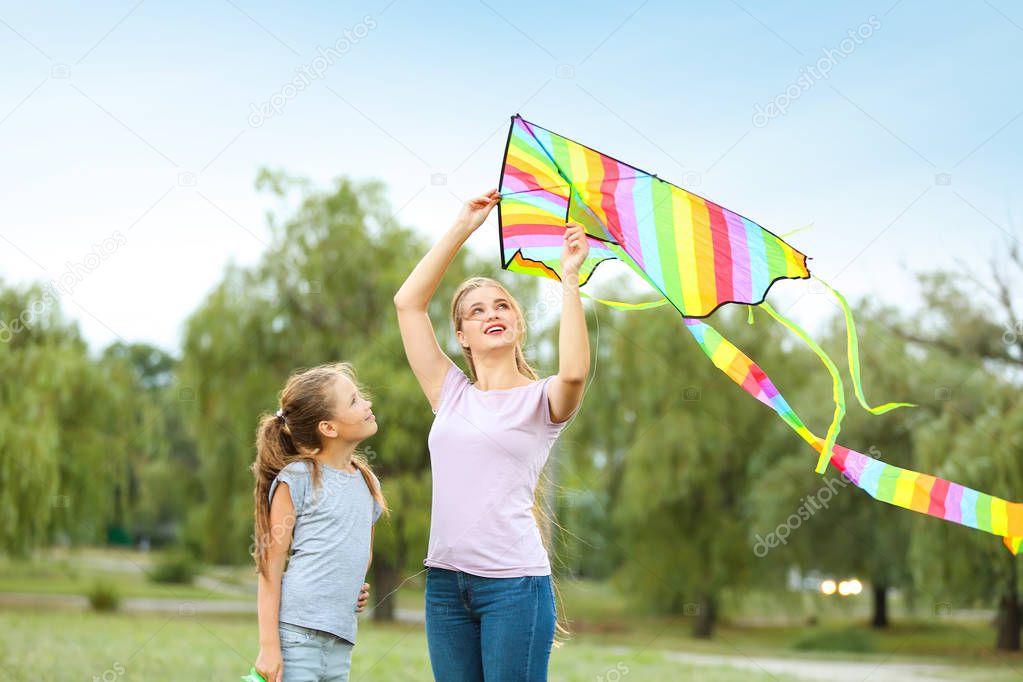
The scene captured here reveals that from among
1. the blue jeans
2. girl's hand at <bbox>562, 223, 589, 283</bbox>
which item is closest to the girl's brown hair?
the blue jeans

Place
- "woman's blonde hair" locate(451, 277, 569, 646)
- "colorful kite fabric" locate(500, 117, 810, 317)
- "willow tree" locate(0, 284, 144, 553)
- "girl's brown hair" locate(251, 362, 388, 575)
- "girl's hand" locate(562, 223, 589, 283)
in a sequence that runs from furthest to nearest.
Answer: "willow tree" locate(0, 284, 144, 553)
"colorful kite fabric" locate(500, 117, 810, 317)
"girl's brown hair" locate(251, 362, 388, 575)
"woman's blonde hair" locate(451, 277, 569, 646)
"girl's hand" locate(562, 223, 589, 283)

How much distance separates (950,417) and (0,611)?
13.0 metres

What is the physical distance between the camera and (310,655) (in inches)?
97.6

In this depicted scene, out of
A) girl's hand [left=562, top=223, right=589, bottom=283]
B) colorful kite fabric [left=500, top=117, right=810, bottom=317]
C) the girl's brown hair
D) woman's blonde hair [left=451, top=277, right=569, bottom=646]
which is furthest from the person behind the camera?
colorful kite fabric [left=500, top=117, right=810, bottom=317]

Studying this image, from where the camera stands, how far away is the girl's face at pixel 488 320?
2.53 metres

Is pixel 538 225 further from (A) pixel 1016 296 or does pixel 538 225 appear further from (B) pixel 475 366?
(A) pixel 1016 296

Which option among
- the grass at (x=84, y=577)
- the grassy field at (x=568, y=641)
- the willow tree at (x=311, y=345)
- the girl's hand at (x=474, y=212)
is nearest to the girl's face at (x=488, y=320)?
the girl's hand at (x=474, y=212)

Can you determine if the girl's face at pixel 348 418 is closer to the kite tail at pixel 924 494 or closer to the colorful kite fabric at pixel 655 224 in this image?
the colorful kite fabric at pixel 655 224

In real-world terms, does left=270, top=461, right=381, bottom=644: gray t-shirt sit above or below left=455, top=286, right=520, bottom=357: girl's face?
below

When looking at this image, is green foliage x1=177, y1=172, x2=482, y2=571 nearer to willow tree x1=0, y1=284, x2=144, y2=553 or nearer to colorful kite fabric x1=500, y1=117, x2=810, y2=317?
willow tree x1=0, y1=284, x2=144, y2=553

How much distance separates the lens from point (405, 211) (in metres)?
16.0

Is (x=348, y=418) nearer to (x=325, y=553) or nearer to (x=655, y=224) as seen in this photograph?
(x=325, y=553)

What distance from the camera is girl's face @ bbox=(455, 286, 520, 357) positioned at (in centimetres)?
253

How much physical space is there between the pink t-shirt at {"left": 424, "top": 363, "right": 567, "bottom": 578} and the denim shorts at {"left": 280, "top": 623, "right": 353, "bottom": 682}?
1.36ft
